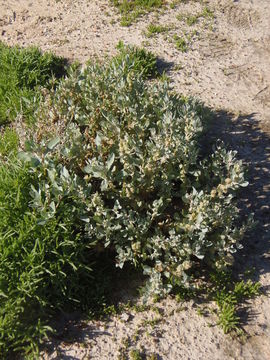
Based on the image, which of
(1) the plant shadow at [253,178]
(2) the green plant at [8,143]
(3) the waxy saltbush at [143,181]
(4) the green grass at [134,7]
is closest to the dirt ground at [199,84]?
(1) the plant shadow at [253,178]

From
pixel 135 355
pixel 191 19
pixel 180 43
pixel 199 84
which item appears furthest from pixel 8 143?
pixel 191 19

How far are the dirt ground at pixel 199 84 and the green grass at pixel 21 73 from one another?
551mm

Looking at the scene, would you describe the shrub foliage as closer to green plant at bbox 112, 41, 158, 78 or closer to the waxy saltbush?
the waxy saltbush

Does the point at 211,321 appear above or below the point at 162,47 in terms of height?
below

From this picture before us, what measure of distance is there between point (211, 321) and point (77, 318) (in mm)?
1089

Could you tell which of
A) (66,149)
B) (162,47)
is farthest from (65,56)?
(66,149)

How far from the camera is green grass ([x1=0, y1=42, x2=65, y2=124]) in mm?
5117

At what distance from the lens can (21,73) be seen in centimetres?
544

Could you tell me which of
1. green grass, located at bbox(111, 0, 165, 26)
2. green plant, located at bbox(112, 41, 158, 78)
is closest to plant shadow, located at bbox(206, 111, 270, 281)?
green plant, located at bbox(112, 41, 158, 78)

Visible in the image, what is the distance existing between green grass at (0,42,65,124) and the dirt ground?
55cm

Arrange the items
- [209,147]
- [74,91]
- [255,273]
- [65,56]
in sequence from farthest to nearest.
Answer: [65,56]
[209,147]
[74,91]
[255,273]

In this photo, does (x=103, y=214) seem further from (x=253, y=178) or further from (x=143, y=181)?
(x=253, y=178)

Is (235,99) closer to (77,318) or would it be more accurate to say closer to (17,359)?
(77,318)

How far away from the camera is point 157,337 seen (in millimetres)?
3322
